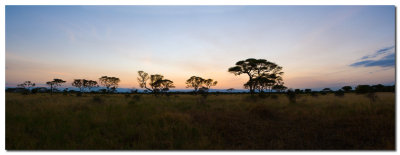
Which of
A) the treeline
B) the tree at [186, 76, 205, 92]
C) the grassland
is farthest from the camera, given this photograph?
the tree at [186, 76, 205, 92]

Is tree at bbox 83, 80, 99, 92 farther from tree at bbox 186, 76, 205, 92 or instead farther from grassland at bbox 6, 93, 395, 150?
grassland at bbox 6, 93, 395, 150

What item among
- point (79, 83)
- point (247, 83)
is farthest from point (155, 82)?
point (79, 83)

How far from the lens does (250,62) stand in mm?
23828

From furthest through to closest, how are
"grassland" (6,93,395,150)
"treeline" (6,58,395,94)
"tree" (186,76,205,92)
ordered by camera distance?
"tree" (186,76,205,92) → "treeline" (6,58,395,94) → "grassland" (6,93,395,150)

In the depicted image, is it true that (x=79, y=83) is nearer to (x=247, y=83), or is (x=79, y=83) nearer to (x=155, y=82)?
(x=155, y=82)

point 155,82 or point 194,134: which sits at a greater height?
point 155,82

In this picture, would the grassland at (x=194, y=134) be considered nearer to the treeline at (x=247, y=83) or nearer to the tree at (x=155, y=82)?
the treeline at (x=247, y=83)

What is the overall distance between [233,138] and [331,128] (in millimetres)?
3978

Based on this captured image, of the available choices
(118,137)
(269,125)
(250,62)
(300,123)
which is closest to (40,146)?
(118,137)

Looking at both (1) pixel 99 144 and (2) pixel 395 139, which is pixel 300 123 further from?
(1) pixel 99 144

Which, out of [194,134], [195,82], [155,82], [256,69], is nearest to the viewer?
→ [194,134]

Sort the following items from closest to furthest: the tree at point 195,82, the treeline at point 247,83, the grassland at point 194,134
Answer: the grassland at point 194,134, the treeline at point 247,83, the tree at point 195,82

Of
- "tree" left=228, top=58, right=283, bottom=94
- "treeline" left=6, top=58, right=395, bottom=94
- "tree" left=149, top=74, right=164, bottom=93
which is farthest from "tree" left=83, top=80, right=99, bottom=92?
"tree" left=228, top=58, right=283, bottom=94

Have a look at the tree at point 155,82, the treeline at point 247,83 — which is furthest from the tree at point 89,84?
the tree at point 155,82
